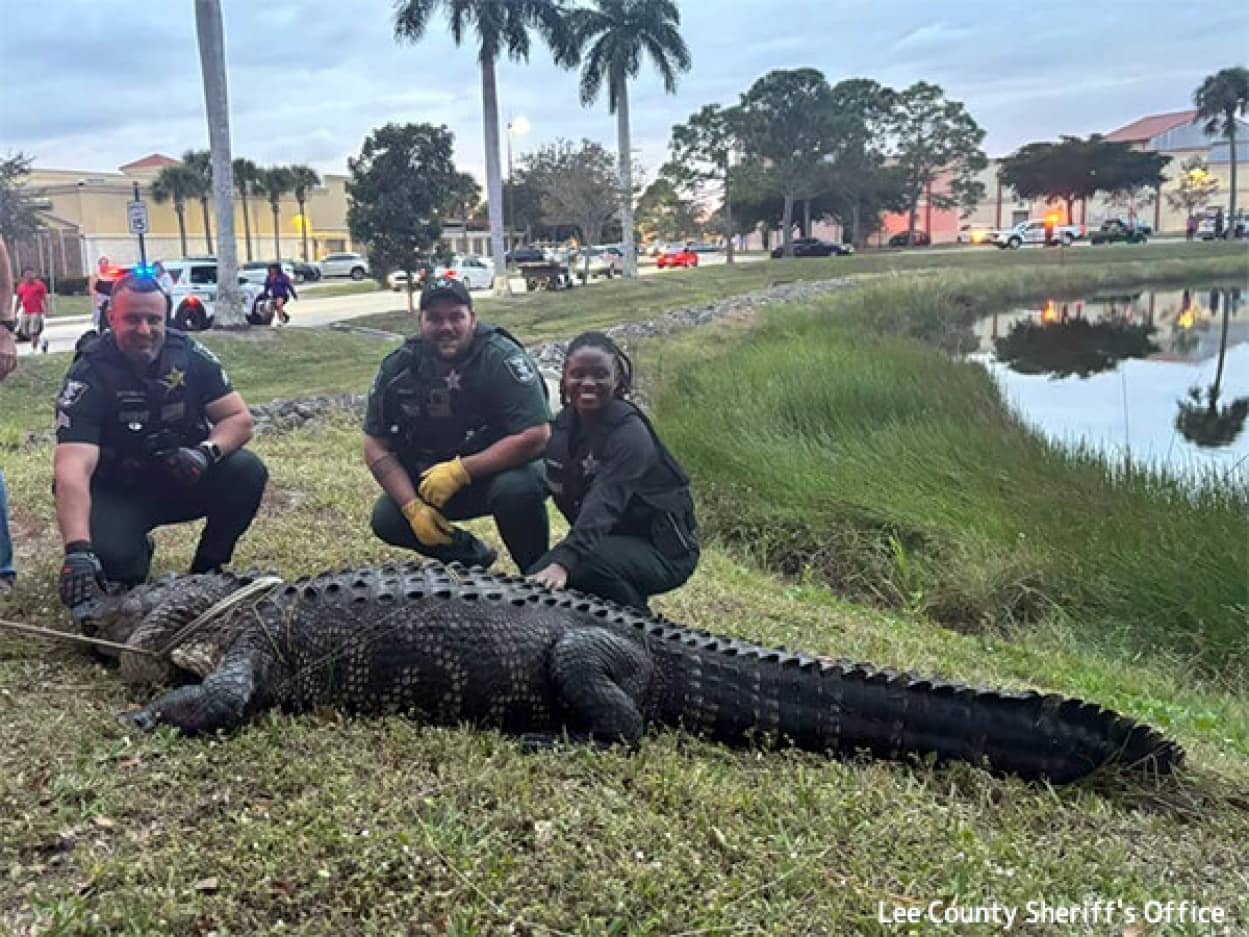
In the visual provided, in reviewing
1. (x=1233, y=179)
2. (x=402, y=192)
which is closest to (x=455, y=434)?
(x=402, y=192)

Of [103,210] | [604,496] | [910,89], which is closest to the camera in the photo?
[604,496]

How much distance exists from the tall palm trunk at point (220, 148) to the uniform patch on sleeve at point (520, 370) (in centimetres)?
1418

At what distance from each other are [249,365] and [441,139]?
1012 centimetres

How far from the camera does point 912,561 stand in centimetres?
738

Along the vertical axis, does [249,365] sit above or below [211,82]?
below

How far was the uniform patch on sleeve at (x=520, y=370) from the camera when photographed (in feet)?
14.9

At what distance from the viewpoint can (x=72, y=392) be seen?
4293 millimetres

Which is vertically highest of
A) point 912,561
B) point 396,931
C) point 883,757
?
point 396,931

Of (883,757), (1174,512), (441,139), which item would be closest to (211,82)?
(441,139)

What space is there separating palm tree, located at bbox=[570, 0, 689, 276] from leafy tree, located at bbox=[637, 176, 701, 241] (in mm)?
20716

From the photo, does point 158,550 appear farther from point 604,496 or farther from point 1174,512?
point 1174,512

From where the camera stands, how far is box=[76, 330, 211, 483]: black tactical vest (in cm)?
439

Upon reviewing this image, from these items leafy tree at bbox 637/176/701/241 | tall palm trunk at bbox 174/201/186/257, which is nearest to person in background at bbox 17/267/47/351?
tall palm trunk at bbox 174/201/186/257

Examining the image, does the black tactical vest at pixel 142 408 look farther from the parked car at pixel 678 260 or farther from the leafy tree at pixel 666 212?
the leafy tree at pixel 666 212
